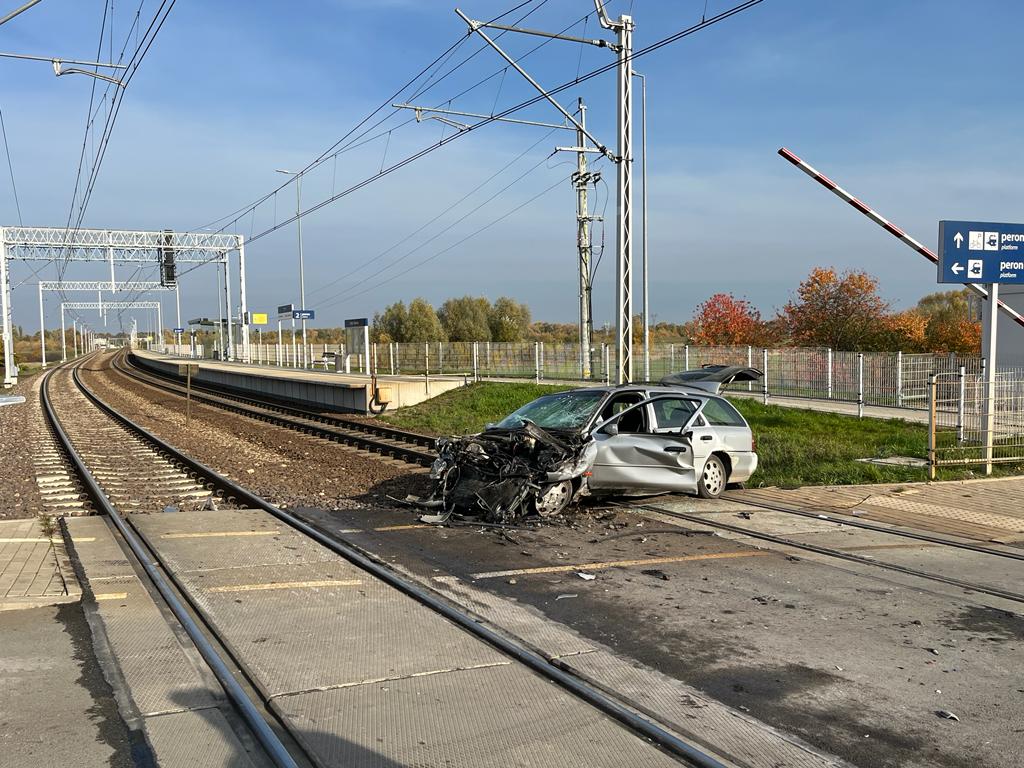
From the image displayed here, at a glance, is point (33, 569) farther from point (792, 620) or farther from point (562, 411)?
point (792, 620)

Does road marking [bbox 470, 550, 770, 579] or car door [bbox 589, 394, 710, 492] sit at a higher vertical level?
car door [bbox 589, 394, 710, 492]

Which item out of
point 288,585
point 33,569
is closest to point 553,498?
point 288,585

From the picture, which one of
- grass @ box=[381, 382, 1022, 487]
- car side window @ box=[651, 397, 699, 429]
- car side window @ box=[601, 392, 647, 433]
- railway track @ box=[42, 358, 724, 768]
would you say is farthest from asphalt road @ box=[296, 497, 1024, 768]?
grass @ box=[381, 382, 1022, 487]

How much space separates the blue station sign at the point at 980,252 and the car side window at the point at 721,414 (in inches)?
224

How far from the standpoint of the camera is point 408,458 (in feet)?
55.0

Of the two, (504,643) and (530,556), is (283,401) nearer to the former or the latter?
(530,556)

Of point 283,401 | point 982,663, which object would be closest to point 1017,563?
point 982,663

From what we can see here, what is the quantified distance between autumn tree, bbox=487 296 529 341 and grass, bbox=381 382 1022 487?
151 feet

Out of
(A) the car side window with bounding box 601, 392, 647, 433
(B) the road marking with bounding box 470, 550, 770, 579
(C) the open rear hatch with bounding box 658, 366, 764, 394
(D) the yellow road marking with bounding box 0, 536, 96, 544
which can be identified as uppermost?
(C) the open rear hatch with bounding box 658, 366, 764, 394

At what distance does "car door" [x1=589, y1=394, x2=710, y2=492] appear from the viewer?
10752mm

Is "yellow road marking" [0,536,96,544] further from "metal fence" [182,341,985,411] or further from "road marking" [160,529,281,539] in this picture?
"metal fence" [182,341,985,411]

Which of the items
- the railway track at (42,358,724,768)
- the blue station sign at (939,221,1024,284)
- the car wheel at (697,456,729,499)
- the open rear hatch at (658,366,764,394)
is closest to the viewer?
the railway track at (42,358,724,768)

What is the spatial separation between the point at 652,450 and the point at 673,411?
842mm

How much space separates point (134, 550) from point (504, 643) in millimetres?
4609
